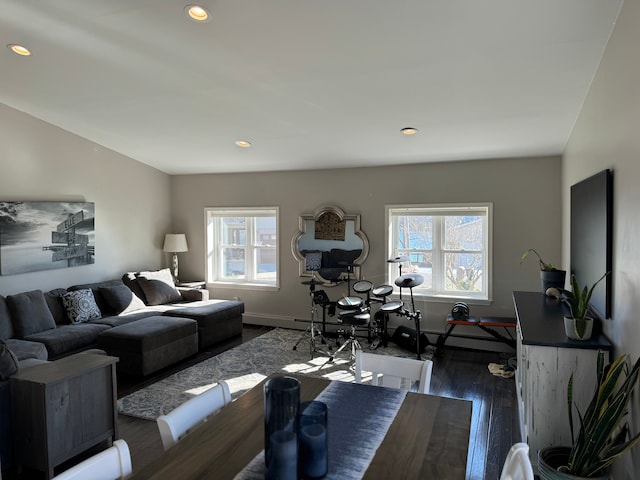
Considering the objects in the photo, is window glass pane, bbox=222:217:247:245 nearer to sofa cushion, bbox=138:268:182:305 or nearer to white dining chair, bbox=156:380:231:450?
sofa cushion, bbox=138:268:182:305

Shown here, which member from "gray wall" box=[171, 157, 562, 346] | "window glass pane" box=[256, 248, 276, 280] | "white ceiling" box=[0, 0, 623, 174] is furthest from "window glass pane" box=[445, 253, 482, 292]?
"window glass pane" box=[256, 248, 276, 280]

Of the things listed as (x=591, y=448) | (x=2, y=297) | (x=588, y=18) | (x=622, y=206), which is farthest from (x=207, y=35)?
(x=2, y=297)

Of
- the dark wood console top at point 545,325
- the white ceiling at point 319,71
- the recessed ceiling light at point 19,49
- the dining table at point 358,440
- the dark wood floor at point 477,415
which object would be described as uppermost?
the recessed ceiling light at point 19,49

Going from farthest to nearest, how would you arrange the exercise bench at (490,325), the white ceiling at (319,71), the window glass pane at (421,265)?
the window glass pane at (421,265) → the exercise bench at (490,325) → the white ceiling at (319,71)

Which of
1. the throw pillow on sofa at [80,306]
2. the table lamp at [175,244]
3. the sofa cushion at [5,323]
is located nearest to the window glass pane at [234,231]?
the table lamp at [175,244]

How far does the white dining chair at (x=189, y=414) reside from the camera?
5.20 ft

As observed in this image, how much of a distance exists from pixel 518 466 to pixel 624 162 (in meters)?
1.65

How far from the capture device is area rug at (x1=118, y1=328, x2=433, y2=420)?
3.83 meters

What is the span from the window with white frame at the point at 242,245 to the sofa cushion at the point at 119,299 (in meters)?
1.62

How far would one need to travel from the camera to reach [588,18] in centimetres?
239

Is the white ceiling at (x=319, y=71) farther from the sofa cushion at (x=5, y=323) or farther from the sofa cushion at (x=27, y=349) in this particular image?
the sofa cushion at (x=27, y=349)

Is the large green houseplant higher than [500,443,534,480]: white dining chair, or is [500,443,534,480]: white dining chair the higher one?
[500,443,534,480]: white dining chair

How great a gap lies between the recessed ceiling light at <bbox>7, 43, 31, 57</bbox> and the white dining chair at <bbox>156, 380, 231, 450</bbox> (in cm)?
315

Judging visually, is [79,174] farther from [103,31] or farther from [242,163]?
[103,31]
